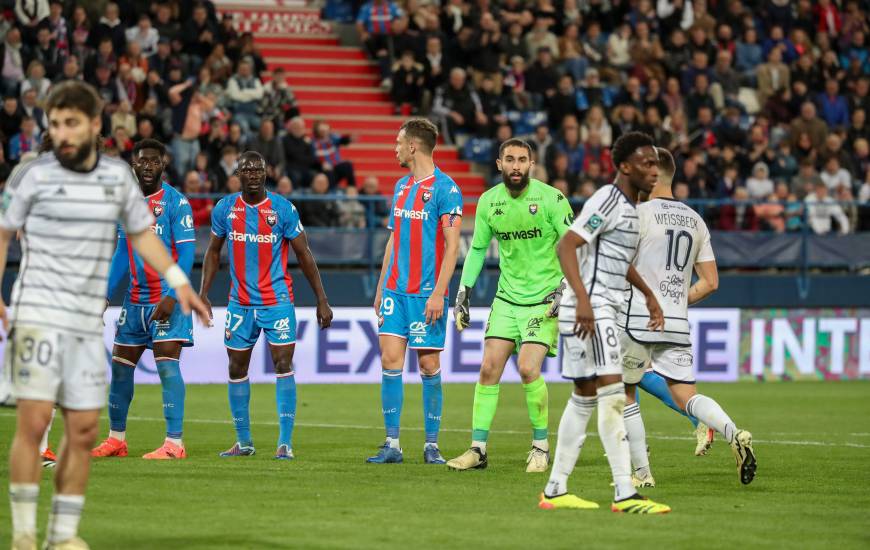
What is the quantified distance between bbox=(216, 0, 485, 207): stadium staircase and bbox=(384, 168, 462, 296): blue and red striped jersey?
42.7 feet

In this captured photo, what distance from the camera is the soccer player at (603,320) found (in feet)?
27.3

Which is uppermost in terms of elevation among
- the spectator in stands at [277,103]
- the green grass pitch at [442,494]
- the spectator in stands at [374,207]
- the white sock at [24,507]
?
the spectator in stands at [277,103]

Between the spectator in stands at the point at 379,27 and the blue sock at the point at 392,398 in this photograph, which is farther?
the spectator in stands at the point at 379,27

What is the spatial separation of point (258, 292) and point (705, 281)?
336 cm

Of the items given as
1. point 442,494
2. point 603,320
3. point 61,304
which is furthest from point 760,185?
point 61,304

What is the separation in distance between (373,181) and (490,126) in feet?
11.5

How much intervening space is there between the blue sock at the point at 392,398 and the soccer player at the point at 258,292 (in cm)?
67

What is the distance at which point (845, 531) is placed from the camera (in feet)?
26.2

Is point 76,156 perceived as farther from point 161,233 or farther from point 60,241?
point 161,233

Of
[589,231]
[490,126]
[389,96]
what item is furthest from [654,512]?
[389,96]

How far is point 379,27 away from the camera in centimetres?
2622

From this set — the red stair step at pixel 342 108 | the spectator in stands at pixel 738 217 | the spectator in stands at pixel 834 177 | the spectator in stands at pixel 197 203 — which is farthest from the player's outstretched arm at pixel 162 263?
the spectator in stands at pixel 834 177

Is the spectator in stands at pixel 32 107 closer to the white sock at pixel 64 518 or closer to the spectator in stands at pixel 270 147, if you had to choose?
the spectator in stands at pixel 270 147

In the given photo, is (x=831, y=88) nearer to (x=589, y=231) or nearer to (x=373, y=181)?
(x=373, y=181)
